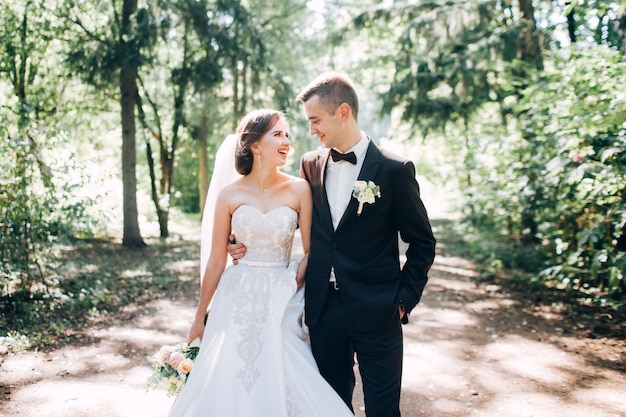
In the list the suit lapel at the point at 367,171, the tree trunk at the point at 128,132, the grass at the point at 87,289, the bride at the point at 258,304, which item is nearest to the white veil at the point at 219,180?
the bride at the point at 258,304

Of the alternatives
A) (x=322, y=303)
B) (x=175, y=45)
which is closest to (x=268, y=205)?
(x=322, y=303)

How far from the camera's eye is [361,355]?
2871mm

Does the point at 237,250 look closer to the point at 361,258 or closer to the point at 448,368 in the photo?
the point at 361,258

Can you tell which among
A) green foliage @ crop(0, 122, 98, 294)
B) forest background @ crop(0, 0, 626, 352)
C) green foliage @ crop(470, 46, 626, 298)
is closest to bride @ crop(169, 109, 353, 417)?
forest background @ crop(0, 0, 626, 352)

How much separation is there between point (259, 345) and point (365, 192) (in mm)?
1077

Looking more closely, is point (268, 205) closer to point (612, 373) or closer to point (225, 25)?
point (612, 373)

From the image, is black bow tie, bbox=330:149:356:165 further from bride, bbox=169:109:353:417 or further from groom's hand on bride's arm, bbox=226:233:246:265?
groom's hand on bride's arm, bbox=226:233:246:265

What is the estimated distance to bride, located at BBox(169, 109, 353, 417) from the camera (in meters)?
2.79

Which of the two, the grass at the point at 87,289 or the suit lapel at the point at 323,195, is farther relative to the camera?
the grass at the point at 87,289

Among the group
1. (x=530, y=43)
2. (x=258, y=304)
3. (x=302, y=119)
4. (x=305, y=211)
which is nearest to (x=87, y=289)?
(x=258, y=304)

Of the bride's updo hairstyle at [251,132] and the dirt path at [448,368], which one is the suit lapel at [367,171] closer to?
the bride's updo hairstyle at [251,132]

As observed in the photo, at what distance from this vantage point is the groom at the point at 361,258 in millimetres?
2814

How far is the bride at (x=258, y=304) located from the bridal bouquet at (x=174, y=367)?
9cm

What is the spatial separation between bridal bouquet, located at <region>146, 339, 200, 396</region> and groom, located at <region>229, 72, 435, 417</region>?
778 millimetres
